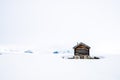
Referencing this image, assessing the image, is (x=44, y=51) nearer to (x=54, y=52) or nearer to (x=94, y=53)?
(x=54, y=52)

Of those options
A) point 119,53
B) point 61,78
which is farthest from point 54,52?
point 61,78

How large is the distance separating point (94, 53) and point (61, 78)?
1520 cm

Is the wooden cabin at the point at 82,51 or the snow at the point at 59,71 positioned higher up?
the wooden cabin at the point at 82,51

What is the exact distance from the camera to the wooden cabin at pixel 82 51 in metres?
21.4

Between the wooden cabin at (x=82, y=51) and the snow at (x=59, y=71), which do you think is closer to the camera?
the snow at (x=59, y=71)

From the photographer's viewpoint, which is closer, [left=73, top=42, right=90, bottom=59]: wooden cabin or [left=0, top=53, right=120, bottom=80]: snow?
[left=0, top=53, right=120, bottom=80]: snow

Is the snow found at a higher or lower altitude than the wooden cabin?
lower

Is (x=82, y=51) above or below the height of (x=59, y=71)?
above

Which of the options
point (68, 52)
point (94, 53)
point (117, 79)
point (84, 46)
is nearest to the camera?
point (117, 79)

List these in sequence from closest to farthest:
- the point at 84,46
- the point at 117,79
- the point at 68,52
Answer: the point at 117,79 < the point at 84,46 < the point at 68,52

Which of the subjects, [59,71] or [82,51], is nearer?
[59,71]

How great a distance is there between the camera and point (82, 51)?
21.6m

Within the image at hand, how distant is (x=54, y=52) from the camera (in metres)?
26.8

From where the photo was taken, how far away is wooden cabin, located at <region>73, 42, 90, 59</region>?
2139cm
